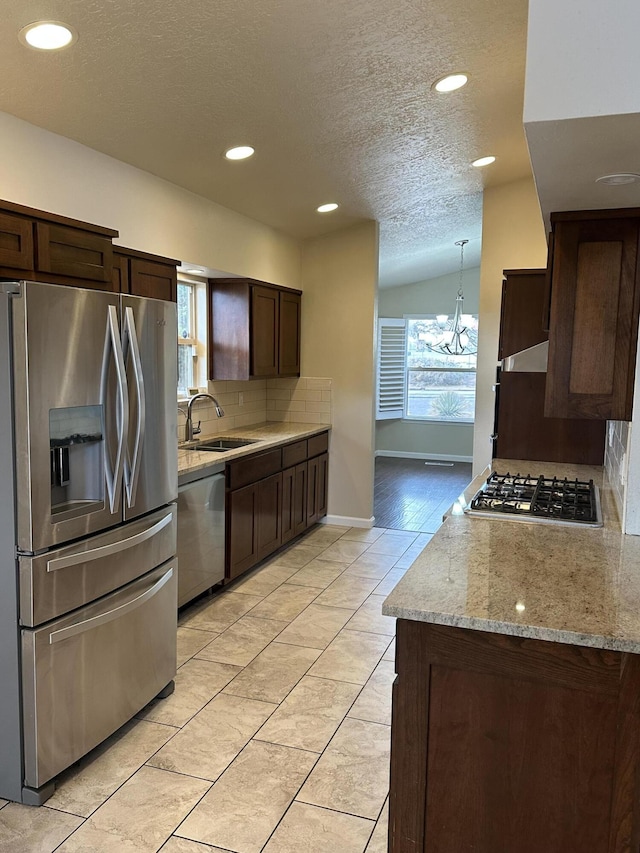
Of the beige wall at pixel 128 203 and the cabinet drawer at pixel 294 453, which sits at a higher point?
the beige wall at pixel 128 203

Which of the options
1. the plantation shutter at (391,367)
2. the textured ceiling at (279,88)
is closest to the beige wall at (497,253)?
the textured ceiling at (279,88)

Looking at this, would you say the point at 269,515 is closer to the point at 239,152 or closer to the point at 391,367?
the point at 239,152

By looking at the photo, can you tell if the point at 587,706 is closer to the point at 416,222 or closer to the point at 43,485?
the point at 43,485

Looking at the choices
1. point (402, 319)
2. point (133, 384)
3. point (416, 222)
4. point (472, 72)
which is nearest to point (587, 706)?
point (133, 384)

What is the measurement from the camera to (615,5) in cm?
135

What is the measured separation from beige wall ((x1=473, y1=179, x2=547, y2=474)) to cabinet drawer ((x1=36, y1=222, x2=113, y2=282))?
10.7 ft

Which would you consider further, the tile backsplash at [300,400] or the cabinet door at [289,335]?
the tile backsplash at [300,400]

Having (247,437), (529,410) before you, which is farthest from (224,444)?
(529,410)

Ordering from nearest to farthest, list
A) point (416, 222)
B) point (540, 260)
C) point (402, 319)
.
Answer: point (540, 260) < point (416, 222) < point (402, 319)

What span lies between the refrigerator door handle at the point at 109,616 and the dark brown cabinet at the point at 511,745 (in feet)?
3.97

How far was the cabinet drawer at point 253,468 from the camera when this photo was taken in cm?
401

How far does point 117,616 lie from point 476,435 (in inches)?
141

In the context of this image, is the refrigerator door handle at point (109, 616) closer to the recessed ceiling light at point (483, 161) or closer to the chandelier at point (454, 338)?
the recessed ceiling light at point (483, 161)

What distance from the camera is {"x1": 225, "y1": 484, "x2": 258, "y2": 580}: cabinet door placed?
Answer: 403 cm
